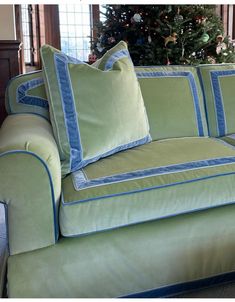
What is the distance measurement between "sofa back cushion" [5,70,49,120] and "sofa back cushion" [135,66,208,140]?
519 mm

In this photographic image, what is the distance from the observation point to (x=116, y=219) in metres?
1.19

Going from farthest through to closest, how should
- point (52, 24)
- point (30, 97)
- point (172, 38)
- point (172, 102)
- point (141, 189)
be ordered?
point (52, 24) → point (172, 38) → point (172, 102) → point (30, 97) → point (141, 189)

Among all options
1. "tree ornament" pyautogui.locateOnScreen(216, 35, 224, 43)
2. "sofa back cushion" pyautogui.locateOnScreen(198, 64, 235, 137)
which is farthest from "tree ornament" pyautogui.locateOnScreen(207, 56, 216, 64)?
"sofa back cushion" pyautogui.locateOnScreen(198, 64, 235, 137)

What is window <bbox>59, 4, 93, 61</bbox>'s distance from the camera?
6.32 meters

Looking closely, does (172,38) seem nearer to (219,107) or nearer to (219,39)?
(219,39)

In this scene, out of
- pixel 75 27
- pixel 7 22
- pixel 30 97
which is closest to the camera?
pixel 30 97

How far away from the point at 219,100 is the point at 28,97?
1.03 metres

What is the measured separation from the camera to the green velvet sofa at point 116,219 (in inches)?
43.8

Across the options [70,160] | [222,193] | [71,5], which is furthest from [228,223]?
[71,5]

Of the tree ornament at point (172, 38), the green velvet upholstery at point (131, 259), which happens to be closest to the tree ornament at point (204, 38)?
the tree ornament at point (172, 38)

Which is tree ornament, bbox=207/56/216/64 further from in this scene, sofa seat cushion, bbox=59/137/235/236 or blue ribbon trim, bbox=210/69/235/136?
sofa seat cushion, bbox=59/137/235/236

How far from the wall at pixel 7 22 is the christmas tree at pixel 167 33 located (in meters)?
1.21

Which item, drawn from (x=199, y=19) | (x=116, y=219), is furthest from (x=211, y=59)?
(x=116, y=219)

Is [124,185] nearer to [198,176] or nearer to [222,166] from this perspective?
[198,176]
